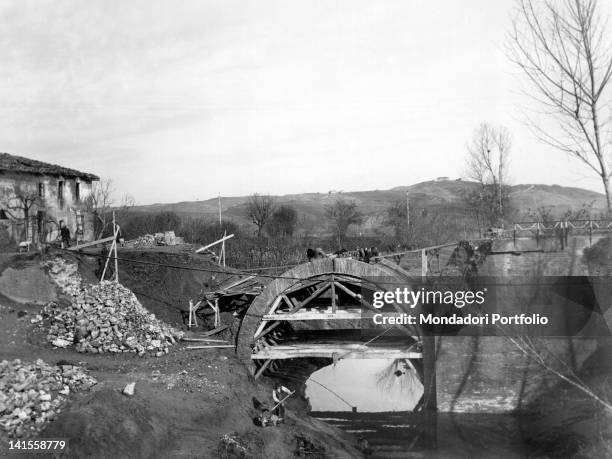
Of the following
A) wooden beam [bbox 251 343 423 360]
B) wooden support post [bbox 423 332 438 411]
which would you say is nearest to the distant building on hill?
wooden beam [bbox 251 343 423 360]

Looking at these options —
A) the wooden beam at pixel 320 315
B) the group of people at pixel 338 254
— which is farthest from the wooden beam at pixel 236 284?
the group of people at pixel 338 254

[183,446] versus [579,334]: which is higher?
[579,334]

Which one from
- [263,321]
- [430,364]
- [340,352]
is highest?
[263,321]

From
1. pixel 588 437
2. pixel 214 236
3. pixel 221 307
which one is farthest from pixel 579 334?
pixel 214 236

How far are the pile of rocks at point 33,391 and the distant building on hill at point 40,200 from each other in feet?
32.6

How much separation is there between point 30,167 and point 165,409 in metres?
18.1

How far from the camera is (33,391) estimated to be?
9352 millimetres

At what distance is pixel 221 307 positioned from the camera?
16375 mm

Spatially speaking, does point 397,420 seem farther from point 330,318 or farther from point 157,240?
point 157,240

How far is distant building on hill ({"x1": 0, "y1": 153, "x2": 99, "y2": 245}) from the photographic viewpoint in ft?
68.3

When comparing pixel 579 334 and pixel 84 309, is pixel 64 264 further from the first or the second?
pixel 579 334

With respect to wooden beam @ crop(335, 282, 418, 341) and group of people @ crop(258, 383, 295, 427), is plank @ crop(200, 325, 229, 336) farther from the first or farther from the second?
wooden beam @ crop(335, 282, 418, 341)

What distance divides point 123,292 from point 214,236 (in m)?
22.4

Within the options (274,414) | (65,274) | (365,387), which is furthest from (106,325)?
(365,387)
